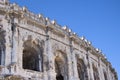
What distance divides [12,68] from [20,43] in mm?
2612

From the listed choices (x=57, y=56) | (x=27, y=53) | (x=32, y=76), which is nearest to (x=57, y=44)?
(x=57, y=56)

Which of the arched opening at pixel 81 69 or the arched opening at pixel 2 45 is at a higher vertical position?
the arched opening at pixel 2 45

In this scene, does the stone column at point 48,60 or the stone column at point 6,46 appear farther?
the stone column at point 48,60

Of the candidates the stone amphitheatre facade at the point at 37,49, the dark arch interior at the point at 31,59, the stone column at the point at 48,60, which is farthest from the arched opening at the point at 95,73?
the dark arch interior at the point at 31,59

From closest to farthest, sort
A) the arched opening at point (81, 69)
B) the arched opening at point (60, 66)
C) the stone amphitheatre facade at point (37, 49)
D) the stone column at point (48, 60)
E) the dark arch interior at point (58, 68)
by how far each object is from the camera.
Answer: the stone amphitheatre facade at point (37, 49)
the stone column at point (48, 60)
the arched opening at point (60, 66)
the dark arch interior at point (58, 68)
the arched opening at point (81, 69)

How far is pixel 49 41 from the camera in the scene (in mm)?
25578

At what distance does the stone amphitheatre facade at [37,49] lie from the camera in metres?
22.3

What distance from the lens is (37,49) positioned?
25078 millimetres

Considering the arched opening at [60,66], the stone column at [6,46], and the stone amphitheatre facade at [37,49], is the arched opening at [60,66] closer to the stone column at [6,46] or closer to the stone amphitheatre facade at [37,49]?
the stone amphitheatre facade at [37,49]

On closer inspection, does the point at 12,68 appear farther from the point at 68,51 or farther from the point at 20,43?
the point at 68,51

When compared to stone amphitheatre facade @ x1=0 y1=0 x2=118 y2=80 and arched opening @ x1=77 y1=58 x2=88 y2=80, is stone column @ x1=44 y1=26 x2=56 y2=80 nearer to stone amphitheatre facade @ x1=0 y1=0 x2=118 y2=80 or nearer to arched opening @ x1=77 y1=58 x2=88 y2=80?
stone amphitheatre facade @ x1=0 y1=0 x2=118 y2=80

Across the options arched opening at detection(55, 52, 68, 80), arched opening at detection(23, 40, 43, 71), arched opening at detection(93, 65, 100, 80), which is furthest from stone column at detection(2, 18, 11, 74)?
arched opening at detection(93, 65, 100, 80)

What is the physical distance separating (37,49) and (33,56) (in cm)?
85

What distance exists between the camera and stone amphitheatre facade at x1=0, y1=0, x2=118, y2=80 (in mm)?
22297
